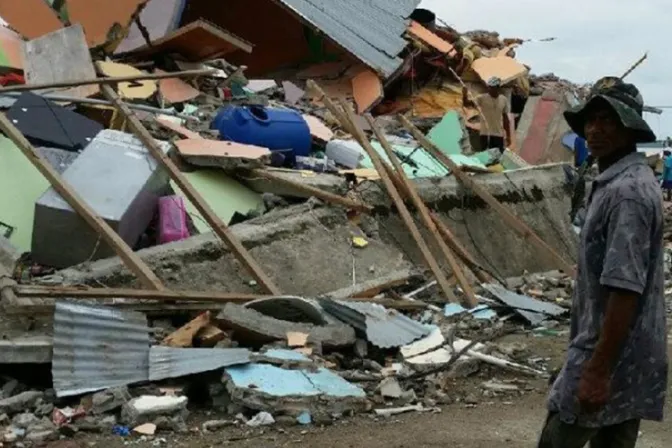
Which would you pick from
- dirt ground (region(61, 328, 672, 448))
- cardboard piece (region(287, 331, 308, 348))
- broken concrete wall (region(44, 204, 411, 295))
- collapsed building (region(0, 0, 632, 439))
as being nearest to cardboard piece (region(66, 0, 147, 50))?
collapsed building (region(0, 0, 632, 439))

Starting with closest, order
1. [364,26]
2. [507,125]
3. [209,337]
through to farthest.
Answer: [209,337] < [507,125] < [364,26]

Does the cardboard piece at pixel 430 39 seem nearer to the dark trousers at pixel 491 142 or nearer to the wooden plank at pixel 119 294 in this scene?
the dark trousers at pixel 491 142

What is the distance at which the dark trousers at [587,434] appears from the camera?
259cm

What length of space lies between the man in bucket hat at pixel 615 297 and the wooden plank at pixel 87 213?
3258 mm

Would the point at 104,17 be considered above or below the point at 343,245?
above

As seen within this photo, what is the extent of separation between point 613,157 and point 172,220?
428 centimetres

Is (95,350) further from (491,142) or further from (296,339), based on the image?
(491,142)

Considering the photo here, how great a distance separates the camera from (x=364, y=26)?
13484 millimetres

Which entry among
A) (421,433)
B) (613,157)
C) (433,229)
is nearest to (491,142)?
(433,229)

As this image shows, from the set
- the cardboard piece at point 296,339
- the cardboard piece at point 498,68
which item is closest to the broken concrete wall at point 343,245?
the cardboard piece at point 296,339

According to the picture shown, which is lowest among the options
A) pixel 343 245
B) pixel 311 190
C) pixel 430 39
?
pixel 343 245

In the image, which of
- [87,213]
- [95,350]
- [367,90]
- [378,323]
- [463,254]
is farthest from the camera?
[367,90]

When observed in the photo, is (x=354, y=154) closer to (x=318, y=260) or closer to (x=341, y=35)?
(x=318, y=260)

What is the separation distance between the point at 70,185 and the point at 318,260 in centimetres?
196
